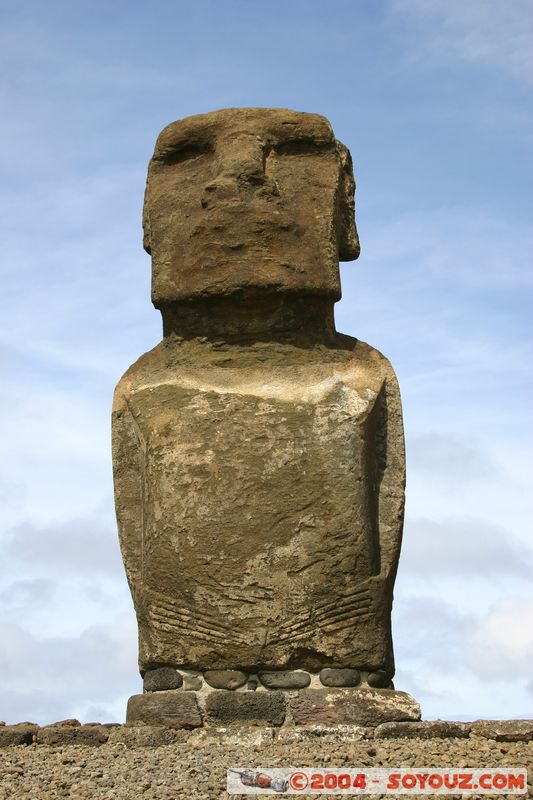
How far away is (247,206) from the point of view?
8320 mm

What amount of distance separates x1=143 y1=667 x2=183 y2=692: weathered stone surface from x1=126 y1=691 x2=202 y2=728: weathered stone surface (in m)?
0.07

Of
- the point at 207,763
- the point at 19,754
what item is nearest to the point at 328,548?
the point at 207,763

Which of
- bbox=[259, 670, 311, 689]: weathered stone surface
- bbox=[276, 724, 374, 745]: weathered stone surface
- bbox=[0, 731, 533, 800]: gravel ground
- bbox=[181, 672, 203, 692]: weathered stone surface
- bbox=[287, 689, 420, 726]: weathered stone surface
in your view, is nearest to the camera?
bbox=[0, 731, 533, 800]: gravel ground

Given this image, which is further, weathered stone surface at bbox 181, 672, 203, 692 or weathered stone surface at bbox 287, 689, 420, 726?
weathered stone surface at bbox 181, 672, 203, 692

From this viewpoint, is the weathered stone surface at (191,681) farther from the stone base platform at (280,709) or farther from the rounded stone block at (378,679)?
the rounded stone block at (378,679)

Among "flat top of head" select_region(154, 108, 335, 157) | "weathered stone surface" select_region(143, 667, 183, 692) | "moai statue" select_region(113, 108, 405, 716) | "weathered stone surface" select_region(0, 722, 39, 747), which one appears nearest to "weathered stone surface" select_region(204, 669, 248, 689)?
"moai statue" select_region(113, 108, 405, 716)

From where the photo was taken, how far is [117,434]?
8.66 m

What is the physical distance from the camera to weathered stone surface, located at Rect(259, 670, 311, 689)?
7875 mm

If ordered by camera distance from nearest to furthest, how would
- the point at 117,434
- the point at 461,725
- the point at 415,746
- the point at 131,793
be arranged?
1. the point at 131,793
2. the point at 415,746
3. the point at 461,725
4. the point at 117,434

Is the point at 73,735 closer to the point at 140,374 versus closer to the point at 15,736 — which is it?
the point at 15,736

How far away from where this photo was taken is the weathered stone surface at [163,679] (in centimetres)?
803

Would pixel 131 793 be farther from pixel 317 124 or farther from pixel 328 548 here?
pixel 317 124

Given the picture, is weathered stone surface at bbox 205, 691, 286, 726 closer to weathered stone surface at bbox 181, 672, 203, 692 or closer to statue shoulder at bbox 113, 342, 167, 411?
weathered stone surface at bbox 181, 672, 203, 692

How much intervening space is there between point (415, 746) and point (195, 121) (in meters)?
4.14
